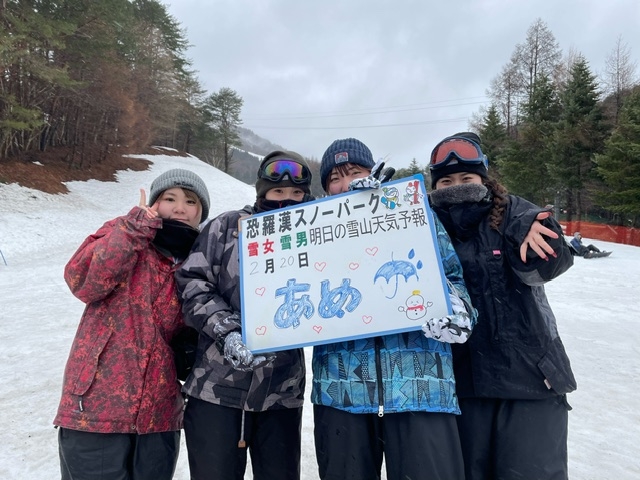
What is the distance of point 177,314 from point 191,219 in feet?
1.98

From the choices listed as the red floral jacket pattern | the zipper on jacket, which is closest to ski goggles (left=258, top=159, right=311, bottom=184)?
the red floral jacket pattern

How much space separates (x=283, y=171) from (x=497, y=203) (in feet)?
4.02

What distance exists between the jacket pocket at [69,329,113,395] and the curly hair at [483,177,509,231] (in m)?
2.12

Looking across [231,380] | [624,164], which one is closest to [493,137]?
[624,164]

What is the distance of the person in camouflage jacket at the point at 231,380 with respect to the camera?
6.59 ft

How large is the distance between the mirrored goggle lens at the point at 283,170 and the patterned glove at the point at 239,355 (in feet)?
3.09

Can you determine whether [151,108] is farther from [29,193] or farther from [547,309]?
[547,309]

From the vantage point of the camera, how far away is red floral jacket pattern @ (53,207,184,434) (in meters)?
1.96

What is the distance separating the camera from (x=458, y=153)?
2.22m

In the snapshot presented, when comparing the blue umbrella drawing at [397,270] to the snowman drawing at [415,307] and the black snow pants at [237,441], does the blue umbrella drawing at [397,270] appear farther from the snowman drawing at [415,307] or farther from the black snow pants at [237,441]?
the black snow pants at [237,441]

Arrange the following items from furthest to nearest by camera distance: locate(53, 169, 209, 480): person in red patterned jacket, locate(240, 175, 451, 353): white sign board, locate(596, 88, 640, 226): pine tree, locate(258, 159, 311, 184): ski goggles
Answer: locate(596, 88, 640, 226): pine tree
locate(258, 159, 311, 184): ski goggles
locate(53, 169, 209, 480): person in red patterned jacket
locate(240, 175, 451, 353): white sign board

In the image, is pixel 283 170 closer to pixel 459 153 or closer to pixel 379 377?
pixel 459 153

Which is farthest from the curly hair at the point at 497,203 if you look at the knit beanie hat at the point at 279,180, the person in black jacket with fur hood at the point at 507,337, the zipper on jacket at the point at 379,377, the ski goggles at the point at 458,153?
the knit beanie hat at the point at 279,180

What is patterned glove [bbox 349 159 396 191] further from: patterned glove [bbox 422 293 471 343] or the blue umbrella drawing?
patterned glove [bbox 422 293 471 343]
